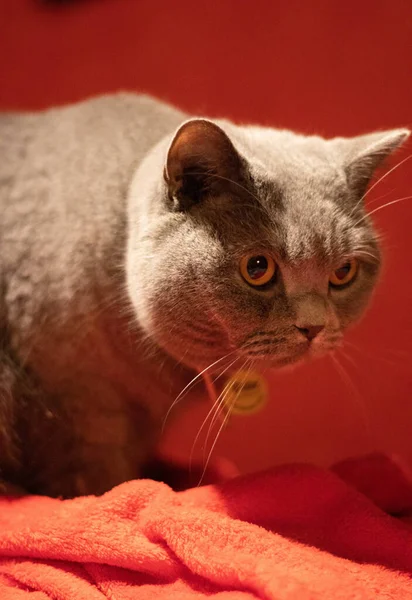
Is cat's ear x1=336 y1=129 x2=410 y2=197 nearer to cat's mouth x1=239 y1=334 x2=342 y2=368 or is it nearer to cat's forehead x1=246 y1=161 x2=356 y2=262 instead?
cat's forehead x1=246 y1=161 x2=356 y2=262

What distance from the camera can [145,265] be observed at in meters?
0.92

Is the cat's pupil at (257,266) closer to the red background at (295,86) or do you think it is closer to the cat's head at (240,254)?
the cat's head at (240,254)

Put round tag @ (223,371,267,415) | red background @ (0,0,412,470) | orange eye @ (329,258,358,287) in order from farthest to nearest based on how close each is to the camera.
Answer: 1. red background @ (0,0,412,470)
2. round tag @ (223,371,267,415)
3. orange eye @ (329,258,358,287)

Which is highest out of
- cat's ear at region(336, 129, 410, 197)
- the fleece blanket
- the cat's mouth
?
cat's ear at region(336, 129, 410, 197)

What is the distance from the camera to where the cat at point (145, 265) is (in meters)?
0.87

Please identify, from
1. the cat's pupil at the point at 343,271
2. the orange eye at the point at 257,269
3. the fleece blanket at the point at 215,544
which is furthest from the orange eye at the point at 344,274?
the fleece blanket at the point at 215,544

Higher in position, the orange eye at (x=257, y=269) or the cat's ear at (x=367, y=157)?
the cat's ear at (x=367, y=157)

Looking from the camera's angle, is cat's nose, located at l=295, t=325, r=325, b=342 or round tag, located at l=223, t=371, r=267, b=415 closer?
cat's nose, located at l=295, t=325, r=325, b=342

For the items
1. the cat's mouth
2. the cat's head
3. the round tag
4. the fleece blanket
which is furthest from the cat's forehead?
the fleece blanket

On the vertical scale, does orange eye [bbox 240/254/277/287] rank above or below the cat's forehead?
below

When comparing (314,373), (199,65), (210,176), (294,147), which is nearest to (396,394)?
(314,373)

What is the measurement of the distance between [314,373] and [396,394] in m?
0.18

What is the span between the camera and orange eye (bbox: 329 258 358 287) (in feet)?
3.06

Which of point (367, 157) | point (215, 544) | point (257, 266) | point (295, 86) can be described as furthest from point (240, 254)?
point (295, 86)
